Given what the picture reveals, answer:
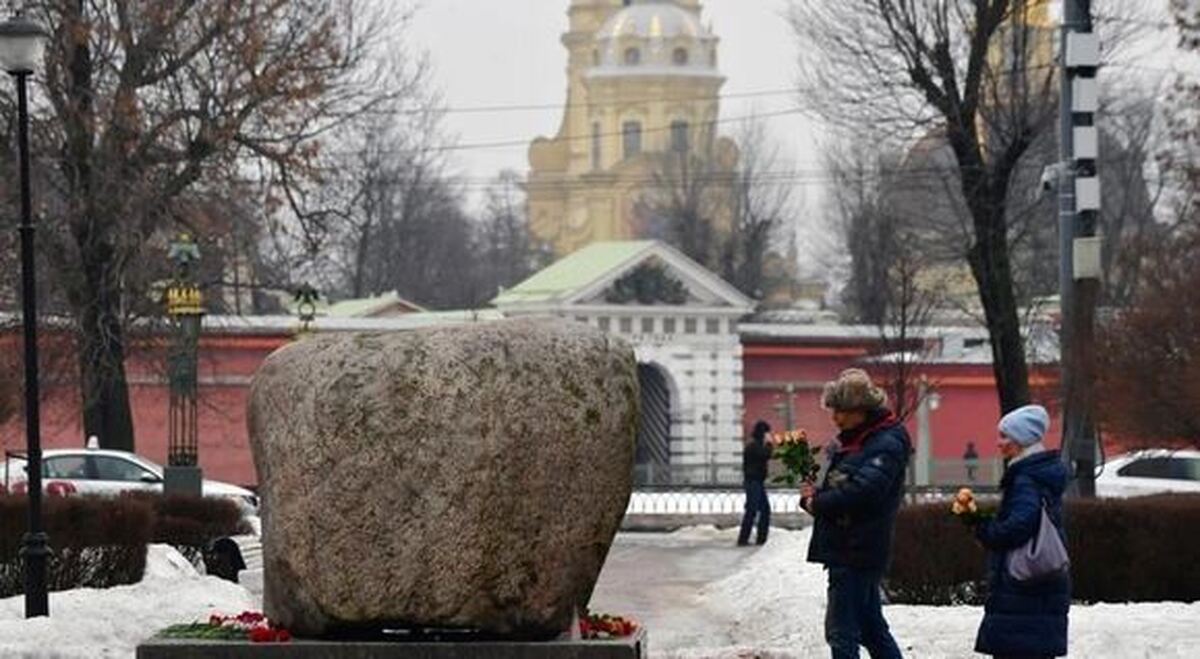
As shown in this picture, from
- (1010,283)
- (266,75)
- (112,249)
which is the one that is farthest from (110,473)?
(1010,283)

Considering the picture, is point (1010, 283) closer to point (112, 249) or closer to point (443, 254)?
point (112, 249)

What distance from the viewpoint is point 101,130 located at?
36.8m

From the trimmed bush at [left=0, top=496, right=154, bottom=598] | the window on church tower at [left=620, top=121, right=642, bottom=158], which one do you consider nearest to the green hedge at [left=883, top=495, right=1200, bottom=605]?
the trimmed bush at [left=0, top=496, right=154, bottom=598]

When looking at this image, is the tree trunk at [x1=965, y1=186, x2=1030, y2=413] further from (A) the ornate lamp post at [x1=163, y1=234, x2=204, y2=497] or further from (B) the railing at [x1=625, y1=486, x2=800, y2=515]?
(A) the ornate lamp post at [x1=163, y1=234, x2=204, y2=497]

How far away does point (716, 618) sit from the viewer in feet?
71.0

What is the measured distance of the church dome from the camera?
127 m

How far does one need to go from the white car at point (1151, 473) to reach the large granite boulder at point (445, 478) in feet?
73.3

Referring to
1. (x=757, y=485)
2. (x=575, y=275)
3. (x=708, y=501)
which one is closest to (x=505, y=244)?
(x=575, y=275)

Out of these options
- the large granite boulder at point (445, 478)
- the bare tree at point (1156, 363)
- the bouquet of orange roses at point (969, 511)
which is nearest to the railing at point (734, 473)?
the bare tree at point (1156, 363)

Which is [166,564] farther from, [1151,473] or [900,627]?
[1151,473]

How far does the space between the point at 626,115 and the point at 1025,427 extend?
11600 cm

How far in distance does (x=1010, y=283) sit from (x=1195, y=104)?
8378 millimetres

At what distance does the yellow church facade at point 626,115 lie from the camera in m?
125

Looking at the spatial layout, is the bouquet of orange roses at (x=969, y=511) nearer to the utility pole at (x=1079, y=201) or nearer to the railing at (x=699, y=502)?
the utility pole at (x=1079, y=201)
